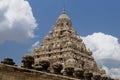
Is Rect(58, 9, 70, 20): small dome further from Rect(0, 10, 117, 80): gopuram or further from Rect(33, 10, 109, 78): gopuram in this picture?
Rect(33, 10, 109, 78): gopuram

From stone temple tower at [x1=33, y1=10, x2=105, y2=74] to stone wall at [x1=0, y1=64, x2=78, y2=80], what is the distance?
6086 centimetres

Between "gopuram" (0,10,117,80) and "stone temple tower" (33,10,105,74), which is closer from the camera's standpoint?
"gopuram" (0,10,117,80)

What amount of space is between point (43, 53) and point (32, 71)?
70.5 m

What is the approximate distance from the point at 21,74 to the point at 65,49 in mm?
67633

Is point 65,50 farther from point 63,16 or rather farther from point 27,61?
point 27,61

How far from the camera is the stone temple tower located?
255 ft

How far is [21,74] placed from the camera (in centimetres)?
1105

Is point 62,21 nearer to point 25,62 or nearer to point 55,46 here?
point 55,46

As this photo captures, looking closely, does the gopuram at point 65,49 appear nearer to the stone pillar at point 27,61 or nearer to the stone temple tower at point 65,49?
the stone temple tower at point 65,49

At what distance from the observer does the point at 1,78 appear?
34.6 feet

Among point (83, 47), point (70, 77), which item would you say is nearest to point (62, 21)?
point (83, 47)

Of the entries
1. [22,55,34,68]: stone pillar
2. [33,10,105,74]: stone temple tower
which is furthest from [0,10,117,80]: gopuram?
[22,55,34,68]: stone pillar

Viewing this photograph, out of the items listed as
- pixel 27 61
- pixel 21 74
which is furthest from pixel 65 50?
pixel 21 74

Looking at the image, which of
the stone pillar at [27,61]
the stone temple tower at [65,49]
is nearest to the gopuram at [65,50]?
the stone temple tower at [65,49]
